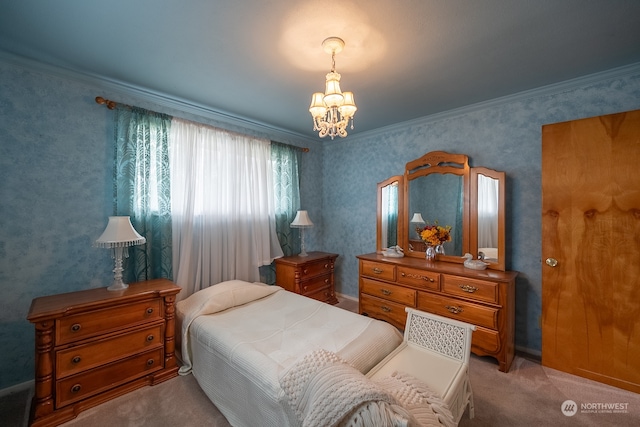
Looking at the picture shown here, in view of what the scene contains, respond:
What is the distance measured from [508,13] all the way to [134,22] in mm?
2259

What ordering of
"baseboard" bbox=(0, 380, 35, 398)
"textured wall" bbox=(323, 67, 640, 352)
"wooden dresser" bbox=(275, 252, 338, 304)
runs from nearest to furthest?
"baseboard" bbox=(0, 380, 35, 398) → "textured wall" bbox=(323, 67, 640, 352) → "wooden dresser" bbox=(275, 252, 338, 304)

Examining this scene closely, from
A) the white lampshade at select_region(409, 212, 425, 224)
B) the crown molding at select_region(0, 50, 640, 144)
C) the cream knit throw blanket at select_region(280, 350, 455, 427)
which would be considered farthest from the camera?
the white lampshade at select_region(409, 212, 425, 224)

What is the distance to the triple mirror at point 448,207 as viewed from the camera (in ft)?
8.72

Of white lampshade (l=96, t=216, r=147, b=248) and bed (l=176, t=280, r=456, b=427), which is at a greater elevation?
white lampshade (l=96, t=216, r=147, b=248)

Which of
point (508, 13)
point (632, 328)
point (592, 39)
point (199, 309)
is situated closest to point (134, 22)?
point (199, 309)

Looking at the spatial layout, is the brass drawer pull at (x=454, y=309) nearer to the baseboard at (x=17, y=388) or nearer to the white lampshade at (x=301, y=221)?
the white lampshade at (x=301, y=221)

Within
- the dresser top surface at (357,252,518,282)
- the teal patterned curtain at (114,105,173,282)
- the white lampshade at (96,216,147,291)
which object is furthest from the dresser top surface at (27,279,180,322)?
the dresser top surface at (357,252,518,282)

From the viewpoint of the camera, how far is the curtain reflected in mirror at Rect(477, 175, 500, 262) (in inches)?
104

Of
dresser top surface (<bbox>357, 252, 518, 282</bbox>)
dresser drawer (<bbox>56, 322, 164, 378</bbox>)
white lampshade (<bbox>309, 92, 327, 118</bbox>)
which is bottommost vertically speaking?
dresser drawer (<bbox>56, 322, 164, 378</bbox>)

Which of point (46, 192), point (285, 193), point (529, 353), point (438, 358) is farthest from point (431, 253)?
point (46, 192)

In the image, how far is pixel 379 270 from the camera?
121 inches

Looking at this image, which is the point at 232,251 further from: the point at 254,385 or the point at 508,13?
the point at 508,13

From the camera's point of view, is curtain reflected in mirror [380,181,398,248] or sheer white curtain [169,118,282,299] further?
curtain reflected in mirror [380,181,398,248]

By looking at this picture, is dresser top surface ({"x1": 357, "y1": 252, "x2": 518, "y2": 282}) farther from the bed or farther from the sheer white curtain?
the sheer white curtain
